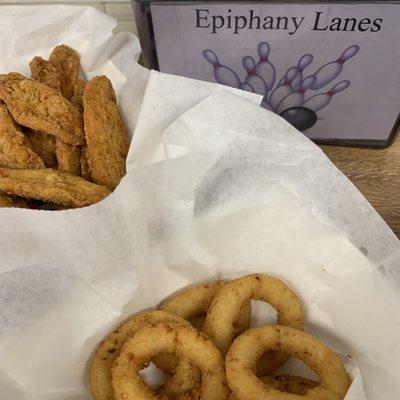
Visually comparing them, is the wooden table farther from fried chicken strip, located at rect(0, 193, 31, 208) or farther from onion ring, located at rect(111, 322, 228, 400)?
fried chicken strip, located at rect(0, 193, 31, 208)

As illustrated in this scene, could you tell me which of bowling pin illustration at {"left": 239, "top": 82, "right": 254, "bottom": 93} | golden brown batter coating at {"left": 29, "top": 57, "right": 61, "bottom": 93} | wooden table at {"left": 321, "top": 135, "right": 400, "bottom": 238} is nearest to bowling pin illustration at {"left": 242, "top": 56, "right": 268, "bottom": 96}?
bowling pin illustration at {"left": 239, "top": 82, "right": 254, "bottom": 93}

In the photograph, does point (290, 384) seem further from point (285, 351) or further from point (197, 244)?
point (197, 244)

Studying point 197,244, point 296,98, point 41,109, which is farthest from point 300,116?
point 41,109

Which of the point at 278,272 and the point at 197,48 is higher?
the point at 197,48

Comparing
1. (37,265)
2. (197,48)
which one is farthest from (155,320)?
(197,48)

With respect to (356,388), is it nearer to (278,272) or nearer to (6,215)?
(278,272)

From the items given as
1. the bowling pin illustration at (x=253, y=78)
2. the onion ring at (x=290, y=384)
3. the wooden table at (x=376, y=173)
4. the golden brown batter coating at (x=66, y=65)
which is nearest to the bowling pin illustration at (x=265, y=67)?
the bowling pin illustration at (x=253, y=78)
